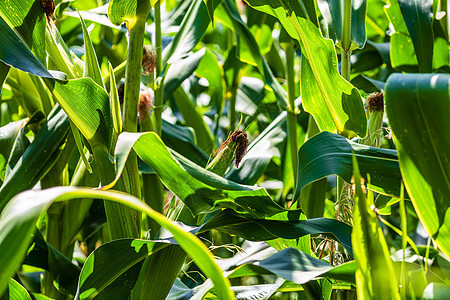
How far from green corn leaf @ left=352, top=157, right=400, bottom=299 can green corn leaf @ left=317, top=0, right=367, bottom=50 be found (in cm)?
40

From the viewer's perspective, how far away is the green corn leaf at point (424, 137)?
445 millimetres

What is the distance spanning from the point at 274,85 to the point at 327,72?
1.44 feet

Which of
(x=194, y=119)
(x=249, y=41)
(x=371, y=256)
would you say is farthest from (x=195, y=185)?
(x=194, y=119)

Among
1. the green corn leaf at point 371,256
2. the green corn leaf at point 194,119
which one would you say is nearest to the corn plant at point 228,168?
the green corn leaf at point 371,256

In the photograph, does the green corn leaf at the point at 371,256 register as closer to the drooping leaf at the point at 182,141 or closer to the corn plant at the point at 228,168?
the corn plant at the point at 228,168

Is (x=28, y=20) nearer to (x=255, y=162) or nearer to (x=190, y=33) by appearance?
(x=190, y=33)

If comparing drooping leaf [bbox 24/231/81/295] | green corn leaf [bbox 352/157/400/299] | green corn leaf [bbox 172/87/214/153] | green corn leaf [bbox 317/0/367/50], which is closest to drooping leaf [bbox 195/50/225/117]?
green corn leaf [bbox 172/87/214/153]

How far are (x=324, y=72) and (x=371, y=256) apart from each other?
1.14 feet

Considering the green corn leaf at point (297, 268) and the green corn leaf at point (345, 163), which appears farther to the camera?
the green corn leaf at point (345, 163)

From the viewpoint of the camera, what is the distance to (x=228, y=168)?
754 millimetres

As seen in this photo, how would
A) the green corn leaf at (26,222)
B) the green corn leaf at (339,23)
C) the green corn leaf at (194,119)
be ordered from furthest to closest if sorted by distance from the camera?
the green corn leaf at (194,119) < the green corn leaf at (339,23) < the green corn leaf at (26,222)

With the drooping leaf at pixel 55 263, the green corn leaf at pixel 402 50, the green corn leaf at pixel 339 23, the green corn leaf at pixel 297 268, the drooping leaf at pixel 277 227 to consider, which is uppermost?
the green corn leaf at pixel 402 50

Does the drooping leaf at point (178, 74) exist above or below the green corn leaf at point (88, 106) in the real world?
above

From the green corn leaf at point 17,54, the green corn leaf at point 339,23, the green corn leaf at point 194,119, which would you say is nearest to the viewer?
→ the green corn leaf at point 17,54
